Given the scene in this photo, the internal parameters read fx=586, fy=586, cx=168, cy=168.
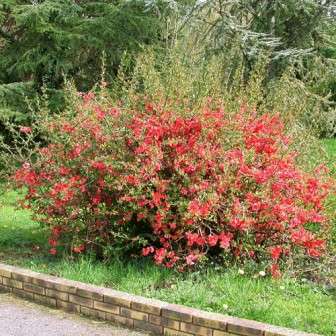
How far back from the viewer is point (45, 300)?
504cm

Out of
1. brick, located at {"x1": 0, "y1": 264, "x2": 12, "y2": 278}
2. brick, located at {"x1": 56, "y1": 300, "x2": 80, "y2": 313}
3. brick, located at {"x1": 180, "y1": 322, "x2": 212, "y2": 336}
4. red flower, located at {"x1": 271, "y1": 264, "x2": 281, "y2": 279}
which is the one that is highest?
red flower, located at {"x1": 271, "y1": 264, "x2": 281, "y2": 279}

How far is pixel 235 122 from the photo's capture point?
5.30 m

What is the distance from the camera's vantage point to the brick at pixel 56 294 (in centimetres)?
487

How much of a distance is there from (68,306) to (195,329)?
1230 millimetres

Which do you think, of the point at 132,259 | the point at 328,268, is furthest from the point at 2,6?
the point at 328,268

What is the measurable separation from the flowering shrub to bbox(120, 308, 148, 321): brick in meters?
0.54

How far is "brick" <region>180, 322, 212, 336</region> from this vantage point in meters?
4.12

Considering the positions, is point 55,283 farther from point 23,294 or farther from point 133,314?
point 133,314

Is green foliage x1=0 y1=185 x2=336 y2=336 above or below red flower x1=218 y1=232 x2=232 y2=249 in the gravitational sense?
below

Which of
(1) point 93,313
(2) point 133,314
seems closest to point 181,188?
(2) point 133,314

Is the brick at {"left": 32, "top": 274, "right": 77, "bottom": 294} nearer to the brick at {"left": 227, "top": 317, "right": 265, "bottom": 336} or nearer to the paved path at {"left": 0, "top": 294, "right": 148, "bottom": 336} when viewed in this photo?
the paved path at {"left": 0, "top": 294, "right": 148, "bottom": 336}

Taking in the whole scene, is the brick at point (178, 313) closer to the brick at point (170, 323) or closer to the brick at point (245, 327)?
the brick at point (170, 323)

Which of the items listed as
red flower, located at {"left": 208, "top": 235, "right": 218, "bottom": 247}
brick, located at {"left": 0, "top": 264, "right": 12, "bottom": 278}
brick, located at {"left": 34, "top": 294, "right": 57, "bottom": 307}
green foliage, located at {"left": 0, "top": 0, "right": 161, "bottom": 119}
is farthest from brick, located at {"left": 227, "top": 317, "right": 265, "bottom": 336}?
green foliage, located at {"left": 0, "top": 0, "right": 161, "bottom": 119}

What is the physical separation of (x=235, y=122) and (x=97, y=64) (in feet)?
27.0
